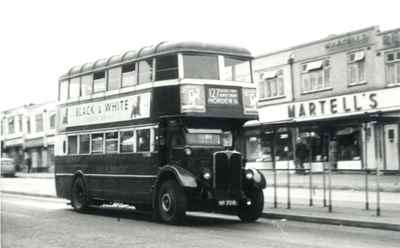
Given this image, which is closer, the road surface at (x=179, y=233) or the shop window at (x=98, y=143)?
the road surface at (x=179, y=233)

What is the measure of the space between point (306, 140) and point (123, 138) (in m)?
17.2

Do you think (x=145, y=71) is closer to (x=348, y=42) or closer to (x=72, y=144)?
(x=72, y=144)

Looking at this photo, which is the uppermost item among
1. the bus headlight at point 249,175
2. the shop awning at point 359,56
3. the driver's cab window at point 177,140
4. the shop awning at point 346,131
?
the shop awning at point 359,56

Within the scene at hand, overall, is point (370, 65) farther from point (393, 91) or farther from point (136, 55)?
point (136, 55)

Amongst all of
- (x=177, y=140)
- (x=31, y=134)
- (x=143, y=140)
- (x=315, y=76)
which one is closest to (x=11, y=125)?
(x=31, y=134)

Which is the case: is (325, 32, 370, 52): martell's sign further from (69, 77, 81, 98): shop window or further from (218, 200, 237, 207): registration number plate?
(218, 200, 237, 207): registration number plate

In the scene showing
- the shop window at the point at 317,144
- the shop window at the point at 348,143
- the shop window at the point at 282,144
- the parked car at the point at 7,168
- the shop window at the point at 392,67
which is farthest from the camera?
the parked car at the point at 7,168

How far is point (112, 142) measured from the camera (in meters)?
17.1

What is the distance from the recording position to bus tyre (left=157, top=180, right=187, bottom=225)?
13883 millimetres

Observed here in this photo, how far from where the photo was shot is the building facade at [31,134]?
60.9 meters

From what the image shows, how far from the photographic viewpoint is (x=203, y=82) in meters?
14.6

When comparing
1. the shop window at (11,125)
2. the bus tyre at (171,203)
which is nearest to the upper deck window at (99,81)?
the bus tyre at (171,203)

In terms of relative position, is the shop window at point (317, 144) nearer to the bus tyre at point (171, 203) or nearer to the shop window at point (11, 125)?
the bus tyre at point (171, 203)

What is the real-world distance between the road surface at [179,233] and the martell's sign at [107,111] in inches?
101
